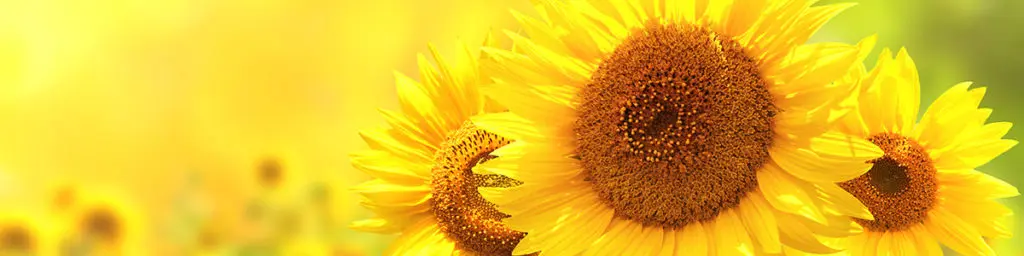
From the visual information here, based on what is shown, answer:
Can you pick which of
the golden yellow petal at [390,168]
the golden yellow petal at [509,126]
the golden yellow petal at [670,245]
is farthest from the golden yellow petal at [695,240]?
the golden yellow petal at [390,168]

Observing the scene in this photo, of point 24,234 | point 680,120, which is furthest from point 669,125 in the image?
point 24,234

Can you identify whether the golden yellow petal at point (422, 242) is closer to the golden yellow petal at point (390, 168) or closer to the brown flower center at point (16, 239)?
the golden yellow petal at point (390, 168)

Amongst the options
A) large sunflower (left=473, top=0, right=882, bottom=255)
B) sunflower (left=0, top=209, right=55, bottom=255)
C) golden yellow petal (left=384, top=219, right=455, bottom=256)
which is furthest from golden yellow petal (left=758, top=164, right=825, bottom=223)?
sunflower (left=0, top=209, right=55, bottom=255)

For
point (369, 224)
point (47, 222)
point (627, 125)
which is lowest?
point (47, 222)

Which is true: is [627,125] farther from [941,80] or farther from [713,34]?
[941,80]

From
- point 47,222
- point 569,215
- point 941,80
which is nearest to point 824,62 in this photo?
point 569,215

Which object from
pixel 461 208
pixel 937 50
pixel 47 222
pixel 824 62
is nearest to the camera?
pixel 824 62
